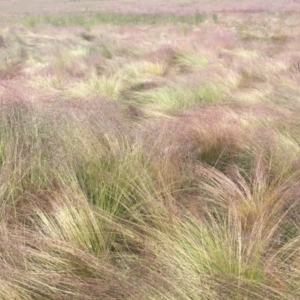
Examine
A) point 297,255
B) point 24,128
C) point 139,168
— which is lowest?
point 297,255

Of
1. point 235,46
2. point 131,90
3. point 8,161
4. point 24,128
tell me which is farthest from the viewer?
point 235,46

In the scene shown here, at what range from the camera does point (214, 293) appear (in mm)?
1422

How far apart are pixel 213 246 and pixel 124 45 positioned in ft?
28.5

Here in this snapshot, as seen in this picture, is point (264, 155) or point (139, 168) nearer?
point (139, 168)

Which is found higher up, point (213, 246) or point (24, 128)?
point (24, 128)

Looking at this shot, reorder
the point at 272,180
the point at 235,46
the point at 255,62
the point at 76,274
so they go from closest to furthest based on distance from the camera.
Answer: the point at 76,274, the point at 272,180, the point at 255,62, the point at 235,46

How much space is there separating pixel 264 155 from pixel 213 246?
116 centimetres

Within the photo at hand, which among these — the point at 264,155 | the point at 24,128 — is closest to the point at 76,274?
the point at 24,128

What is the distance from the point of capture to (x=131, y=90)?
18.3ft

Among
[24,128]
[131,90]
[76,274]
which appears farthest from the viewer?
[131,90]

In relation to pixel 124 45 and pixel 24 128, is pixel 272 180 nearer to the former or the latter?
pixel 24 128

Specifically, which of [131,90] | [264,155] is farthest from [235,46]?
[264,155]

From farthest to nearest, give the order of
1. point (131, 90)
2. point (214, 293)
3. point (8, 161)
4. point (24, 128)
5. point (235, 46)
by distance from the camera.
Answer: point (235, 46), point (131, 90), point (24, 128), point (8, 161), point (214, 293)

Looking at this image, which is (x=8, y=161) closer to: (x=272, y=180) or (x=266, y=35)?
(x=272, y=180)
